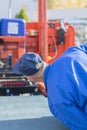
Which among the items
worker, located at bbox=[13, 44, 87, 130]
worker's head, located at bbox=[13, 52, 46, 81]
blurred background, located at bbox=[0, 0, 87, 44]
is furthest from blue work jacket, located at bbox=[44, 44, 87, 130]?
blurred background, located at bbox=[0, 0, 87, 44]

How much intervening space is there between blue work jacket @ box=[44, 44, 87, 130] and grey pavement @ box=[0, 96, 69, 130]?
21 centimetres

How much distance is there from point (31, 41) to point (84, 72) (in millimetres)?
3991

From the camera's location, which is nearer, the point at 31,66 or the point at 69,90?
the point at 69,90

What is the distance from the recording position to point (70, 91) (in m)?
2.32

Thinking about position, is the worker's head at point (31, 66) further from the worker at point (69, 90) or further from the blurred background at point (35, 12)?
the blurred background at point (35, 12)

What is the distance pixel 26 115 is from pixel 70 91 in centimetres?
65

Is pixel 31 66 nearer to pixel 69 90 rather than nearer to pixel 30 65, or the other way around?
pixel 30 65

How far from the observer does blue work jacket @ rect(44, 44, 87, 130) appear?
2326 millimetres

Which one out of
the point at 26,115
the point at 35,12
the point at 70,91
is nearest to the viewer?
the point at 70,91

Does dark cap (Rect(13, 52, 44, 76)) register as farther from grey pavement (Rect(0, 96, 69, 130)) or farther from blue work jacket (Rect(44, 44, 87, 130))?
grey pavement (Rect(0, 96, 69, 130))

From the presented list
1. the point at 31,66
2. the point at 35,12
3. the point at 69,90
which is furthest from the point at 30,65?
the point at 35,12

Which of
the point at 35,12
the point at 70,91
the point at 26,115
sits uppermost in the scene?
the point at 70,91

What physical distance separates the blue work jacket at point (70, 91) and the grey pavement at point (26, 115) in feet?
0.69

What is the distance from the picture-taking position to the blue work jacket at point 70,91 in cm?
233
